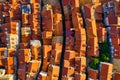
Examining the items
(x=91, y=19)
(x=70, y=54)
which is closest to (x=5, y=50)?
(x=70, y=54)

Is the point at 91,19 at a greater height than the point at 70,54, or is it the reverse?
the point at 91,19

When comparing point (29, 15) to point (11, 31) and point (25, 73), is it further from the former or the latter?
point (25, 73)

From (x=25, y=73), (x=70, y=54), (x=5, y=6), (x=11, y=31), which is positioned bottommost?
(x=25, y=73)

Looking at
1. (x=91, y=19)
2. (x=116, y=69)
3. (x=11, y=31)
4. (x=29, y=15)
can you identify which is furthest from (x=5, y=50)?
(x=116, y=69)

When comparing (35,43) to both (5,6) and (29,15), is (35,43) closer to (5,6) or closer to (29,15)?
Answer: (29,15)

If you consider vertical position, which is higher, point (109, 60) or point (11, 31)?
point (11, 31)

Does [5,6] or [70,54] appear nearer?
[70,54]

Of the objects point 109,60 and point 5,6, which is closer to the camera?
point 109,60

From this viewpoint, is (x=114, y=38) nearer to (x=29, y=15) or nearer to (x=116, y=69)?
(x=116, y=69)
